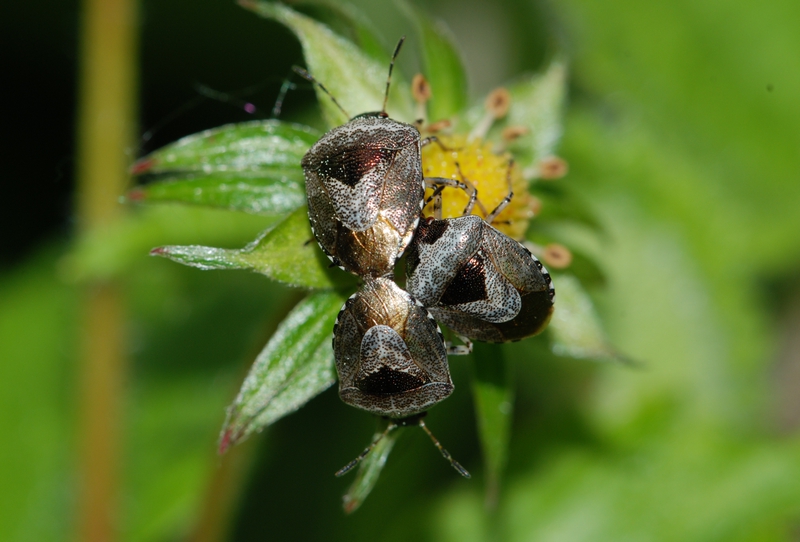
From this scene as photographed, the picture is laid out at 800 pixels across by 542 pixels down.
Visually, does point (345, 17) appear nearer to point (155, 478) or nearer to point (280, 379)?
point (280, 379)

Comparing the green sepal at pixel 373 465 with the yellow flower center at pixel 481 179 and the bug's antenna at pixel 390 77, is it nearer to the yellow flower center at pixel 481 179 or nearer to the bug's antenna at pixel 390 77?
the yellow flower center at pixel 481 179

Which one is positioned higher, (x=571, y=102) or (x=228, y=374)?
(x=571, y=102)

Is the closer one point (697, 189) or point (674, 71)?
point (697, 189)

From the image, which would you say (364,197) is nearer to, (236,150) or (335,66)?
(236,150)

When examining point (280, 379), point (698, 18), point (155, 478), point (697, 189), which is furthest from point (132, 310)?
point (698, 18)

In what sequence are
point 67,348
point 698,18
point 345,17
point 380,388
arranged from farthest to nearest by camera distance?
point 698,18, point 67,348, point 345,17, point 380,388

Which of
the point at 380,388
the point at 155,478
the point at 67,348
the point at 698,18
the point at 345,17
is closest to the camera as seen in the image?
the point at 380,388

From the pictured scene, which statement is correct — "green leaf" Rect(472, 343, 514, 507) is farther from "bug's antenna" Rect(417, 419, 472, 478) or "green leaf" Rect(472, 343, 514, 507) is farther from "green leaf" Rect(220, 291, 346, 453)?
"green leaf" Rect(220, 291, 346, 453)
